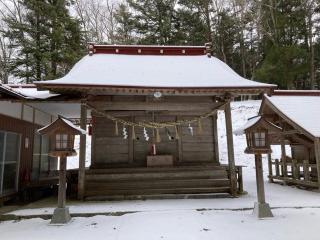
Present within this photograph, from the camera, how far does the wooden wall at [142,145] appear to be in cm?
1221

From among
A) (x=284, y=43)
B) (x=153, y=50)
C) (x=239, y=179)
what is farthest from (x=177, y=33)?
(x=239, y=179)

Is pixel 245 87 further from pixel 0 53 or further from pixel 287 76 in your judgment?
pixel 0 53

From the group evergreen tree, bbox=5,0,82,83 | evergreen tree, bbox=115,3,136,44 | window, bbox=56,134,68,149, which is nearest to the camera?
window, bbox=56,134,68,149

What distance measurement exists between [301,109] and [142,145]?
22.0 feet

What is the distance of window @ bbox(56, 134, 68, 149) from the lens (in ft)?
24.7

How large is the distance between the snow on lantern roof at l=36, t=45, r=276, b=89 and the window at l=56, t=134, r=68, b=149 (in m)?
2.09

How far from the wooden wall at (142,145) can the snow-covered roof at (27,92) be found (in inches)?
85.1

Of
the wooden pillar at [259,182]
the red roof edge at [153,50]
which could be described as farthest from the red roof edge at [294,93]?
the wooden pillar at [259,182]

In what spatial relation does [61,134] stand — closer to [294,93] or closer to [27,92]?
[27,92]

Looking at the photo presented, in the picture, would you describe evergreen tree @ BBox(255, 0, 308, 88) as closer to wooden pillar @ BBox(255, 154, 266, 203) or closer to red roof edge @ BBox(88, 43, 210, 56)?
red roof edge @ BBox(88, 43, 210, 56)

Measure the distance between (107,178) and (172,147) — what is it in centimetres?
329

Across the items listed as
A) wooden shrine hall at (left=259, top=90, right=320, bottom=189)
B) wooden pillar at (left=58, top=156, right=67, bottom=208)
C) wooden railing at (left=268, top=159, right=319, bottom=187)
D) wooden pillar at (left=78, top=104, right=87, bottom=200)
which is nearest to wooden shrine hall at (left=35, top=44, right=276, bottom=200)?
wooden pillar at (left=78, top=104, right=87, bottom=200)

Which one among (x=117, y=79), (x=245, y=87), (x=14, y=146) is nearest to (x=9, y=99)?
(x=14, y=146)

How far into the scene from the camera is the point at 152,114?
1248cm
